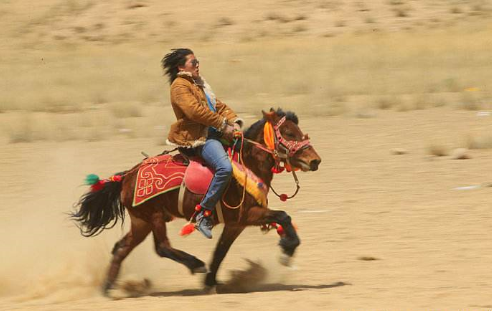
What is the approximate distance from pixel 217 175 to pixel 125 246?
125 cm

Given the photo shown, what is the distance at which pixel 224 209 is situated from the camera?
780 centimetres

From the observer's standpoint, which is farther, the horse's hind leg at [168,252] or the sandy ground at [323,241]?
the horse's hind leg at [168,252]

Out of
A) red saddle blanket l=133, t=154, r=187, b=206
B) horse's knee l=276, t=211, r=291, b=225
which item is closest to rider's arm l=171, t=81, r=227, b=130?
red saddle blanket l=133, t=154, r=187, b=206

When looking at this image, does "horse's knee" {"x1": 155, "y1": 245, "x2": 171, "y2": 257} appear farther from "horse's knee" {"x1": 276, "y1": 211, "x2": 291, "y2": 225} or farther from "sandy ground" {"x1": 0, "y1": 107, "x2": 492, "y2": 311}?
"horse's knee" {"x1": 276, "y1": 211, "x2": 291, "y2": 225}

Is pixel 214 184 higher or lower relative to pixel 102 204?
higher

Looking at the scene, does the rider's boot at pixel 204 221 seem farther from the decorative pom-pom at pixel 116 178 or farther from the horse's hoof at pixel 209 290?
the decorative pom-pom at pixel 116 178

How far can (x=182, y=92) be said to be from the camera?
7684 mm

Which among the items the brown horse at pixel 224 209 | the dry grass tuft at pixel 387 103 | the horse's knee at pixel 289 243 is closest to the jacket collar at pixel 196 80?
the brown horse at pixel 224 209

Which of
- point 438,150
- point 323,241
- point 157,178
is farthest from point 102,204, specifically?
point 438,150

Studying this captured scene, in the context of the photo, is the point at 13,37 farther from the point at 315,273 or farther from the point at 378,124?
the point at 315,273

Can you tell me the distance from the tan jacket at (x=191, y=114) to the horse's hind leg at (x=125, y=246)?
2.76ft

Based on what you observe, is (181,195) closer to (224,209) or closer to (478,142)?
(224,209)

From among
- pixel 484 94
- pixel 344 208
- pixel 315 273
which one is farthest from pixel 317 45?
pixel 315 273

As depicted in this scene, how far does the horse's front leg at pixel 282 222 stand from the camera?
24.8 feet
